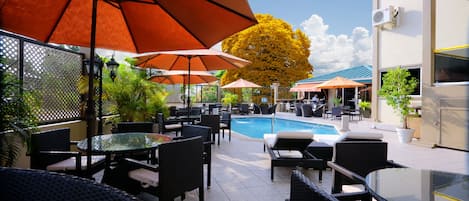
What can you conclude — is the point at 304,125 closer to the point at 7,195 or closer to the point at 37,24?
the point at 37,24

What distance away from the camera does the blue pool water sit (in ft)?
39.3

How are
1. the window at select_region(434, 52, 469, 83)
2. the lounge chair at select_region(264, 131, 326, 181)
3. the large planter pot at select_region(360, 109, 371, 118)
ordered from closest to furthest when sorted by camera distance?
the lounge chair at select_region(264, 131, 326, 181) < the window at select_region(434, 52, 469, 83) < the large planter pot at select_region(360, 109, 371, 118)

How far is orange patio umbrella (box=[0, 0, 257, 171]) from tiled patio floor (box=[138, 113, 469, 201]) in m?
2.20

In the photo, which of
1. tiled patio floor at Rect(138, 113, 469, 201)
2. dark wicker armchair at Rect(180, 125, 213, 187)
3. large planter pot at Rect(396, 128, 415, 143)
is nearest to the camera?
tiled patio floor at Rect(138, 113, 469, 201)

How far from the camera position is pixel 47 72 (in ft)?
17.8

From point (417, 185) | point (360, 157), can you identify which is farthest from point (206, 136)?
point (417, 185)

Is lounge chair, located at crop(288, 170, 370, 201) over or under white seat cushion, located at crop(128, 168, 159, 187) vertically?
over

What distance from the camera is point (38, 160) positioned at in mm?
3229

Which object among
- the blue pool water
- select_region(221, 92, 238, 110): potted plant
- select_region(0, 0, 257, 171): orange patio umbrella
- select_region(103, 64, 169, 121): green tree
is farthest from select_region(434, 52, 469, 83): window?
select_region(221, 92, 238, 110): potted plant

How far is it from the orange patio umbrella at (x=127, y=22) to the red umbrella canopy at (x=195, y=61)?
6.84 ft

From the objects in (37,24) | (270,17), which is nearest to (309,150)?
(37,24)

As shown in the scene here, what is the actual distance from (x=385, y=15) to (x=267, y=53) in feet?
40.4

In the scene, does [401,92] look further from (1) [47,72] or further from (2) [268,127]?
(1) [47,72]

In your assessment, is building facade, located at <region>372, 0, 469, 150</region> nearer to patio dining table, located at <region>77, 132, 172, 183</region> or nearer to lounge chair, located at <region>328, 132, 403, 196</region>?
lounge chair, located at <region>328, 132, 403, 196</region>
